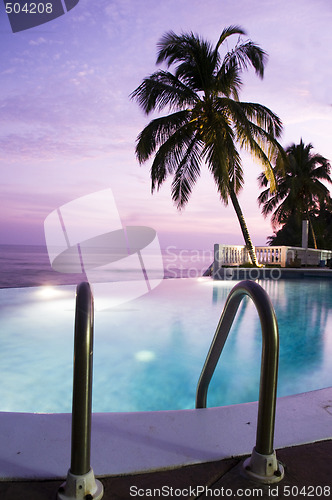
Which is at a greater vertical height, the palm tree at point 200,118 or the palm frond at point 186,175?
the palm tree at point 200,118

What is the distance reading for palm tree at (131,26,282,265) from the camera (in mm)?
10969

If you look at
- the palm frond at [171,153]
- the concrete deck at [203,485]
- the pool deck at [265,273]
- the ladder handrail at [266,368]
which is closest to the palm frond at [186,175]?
the palm frond at [171,153]

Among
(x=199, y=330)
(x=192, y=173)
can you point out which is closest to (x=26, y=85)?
(x=192, y=173)

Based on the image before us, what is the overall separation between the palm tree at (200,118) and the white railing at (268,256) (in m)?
2.37

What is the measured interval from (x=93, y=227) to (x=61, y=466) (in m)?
30.8

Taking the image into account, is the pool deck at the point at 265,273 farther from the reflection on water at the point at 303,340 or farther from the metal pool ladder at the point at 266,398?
the metal pool ladder at the point at 266,398

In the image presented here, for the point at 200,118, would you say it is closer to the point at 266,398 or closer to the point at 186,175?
the point at 186,175

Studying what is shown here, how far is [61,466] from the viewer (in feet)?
3.63

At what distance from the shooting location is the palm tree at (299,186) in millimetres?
20297

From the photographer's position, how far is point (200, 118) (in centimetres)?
1151

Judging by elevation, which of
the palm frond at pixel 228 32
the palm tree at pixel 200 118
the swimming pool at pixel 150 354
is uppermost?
the palm frond at pixel 228 32

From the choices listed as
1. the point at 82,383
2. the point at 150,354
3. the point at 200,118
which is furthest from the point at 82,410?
the point at 200,118

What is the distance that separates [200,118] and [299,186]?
11114mm

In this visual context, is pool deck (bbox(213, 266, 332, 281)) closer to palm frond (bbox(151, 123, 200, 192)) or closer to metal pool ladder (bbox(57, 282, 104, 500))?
palm frond (bbox(151, 123, 200, 192))
